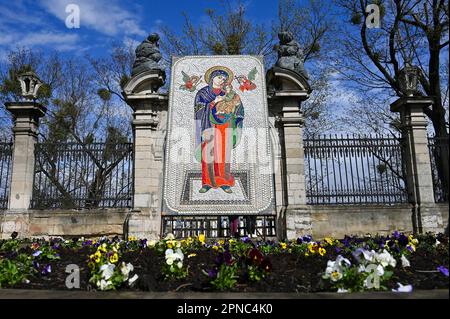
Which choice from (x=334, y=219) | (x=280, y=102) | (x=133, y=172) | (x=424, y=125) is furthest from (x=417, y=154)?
(x=133, y=172)

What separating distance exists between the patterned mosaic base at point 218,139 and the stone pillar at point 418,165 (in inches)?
146

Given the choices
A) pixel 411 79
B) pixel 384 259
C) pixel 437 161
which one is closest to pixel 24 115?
pixel 384 259

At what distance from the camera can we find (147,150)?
9703 millimetres

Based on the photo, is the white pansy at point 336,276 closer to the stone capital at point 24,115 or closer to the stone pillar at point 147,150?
the stone pillar at point 147,150

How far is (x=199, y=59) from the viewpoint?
34.1ft

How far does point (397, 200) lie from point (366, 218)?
113cm

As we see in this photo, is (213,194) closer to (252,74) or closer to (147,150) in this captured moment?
(147,150)

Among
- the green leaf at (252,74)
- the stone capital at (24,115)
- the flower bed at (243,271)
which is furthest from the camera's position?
the green leaf at (252,74)

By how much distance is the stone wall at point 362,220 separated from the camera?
364 inches

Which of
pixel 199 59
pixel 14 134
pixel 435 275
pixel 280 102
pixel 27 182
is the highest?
pixel 199 59

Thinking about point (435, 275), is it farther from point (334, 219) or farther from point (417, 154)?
point (417, 154)

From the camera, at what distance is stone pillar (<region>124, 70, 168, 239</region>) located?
9.15 m

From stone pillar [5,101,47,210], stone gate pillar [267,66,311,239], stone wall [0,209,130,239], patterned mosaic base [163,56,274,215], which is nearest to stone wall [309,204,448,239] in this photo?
stone gate pillar [267,66,311,239]

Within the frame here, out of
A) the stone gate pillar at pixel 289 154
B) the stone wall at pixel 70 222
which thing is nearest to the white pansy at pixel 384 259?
the stone gate pillar at pixel 289 154
